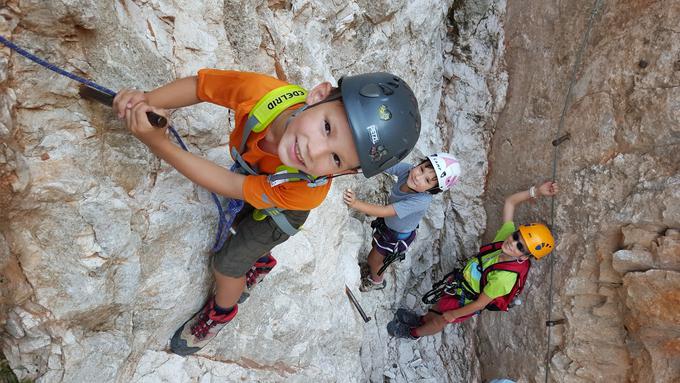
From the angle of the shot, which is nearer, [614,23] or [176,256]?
[176,256]

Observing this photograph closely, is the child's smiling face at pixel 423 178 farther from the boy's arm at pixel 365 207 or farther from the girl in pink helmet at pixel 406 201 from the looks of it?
the boy's arm at pixel 365 207

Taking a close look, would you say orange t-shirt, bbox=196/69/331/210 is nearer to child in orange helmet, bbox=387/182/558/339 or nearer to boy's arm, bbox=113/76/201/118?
boy's arm, bbox=113/76/201/118

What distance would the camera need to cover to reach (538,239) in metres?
4.96

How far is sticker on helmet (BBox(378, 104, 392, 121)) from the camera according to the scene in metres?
2.33

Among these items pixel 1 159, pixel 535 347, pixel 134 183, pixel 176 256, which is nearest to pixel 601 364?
pixel 535 347

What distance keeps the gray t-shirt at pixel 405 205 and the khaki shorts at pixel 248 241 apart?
7.17 feet

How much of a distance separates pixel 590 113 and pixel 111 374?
5.25 metres

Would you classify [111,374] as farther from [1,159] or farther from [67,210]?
[1,159]

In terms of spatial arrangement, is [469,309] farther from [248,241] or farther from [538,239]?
[248,241]

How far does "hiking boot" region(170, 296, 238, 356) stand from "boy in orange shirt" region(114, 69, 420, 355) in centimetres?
107

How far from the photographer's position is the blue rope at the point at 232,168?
2162 millimetres

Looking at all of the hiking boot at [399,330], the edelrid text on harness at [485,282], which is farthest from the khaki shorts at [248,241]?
the hiking boot at [399,330]

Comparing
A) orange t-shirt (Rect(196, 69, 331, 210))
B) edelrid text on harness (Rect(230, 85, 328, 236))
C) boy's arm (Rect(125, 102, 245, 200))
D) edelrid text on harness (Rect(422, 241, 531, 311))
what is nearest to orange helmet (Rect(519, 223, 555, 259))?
edelrid text on harness (Rect(422, 241, 531, 311))

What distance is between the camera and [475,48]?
21.1 ft
